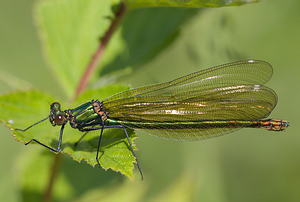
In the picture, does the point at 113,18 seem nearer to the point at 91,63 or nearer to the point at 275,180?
the point at 91,63

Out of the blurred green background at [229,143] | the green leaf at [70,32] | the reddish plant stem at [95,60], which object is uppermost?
the green leaf at [70,32]

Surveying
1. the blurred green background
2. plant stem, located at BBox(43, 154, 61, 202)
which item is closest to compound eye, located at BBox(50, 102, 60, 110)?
plant stem, located at BBox(43, 154, 61, 202)

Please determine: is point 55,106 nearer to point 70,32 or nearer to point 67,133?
point 67,133

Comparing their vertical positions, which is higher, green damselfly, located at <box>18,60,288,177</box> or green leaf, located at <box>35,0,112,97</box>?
green leaf, located at <box>35,0,112,97</box>

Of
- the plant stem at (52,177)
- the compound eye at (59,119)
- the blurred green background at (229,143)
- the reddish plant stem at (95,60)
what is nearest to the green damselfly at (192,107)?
the compound eye at (59,119)

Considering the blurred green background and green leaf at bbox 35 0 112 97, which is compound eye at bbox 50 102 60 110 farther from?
the blurred green background

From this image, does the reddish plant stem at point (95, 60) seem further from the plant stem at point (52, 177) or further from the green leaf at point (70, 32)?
the plant stem at point (52, 177)
